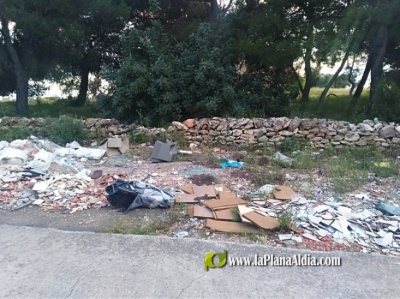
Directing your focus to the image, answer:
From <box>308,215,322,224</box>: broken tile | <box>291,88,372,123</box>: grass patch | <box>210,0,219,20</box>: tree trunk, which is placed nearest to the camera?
<box>308,215,322,224</box>: broken tile

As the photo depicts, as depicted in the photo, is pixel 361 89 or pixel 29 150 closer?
pixel 29 150

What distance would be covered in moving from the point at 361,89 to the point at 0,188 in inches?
443

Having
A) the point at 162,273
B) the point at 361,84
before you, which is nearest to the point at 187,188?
the point at 162,273

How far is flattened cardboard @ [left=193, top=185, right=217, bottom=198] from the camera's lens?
4.06 metres

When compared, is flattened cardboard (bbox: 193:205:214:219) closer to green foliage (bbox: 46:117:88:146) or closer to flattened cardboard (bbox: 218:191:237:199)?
flattened cardboard (bbox: 218:191:237:199)

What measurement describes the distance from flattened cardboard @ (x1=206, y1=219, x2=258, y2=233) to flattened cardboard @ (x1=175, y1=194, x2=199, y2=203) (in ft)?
2.17

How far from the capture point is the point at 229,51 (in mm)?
8945

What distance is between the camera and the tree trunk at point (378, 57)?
27.5ft

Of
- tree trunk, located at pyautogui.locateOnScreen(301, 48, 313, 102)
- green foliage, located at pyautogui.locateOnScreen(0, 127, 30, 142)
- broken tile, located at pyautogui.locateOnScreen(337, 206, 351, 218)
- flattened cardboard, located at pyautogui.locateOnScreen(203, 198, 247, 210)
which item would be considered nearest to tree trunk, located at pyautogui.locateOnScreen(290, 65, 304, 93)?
tree trunk, located at pyautogui.locateOnScreen(301, 48, 313, 102)

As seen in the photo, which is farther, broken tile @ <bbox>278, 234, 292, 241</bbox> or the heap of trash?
the heap of trash

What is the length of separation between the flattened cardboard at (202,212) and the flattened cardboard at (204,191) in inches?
16.1

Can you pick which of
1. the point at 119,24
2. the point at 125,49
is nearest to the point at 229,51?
the point at 125,49

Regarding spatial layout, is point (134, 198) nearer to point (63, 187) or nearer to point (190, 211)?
point (190, 211)

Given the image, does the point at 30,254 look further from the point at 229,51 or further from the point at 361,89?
the point at 361,89
